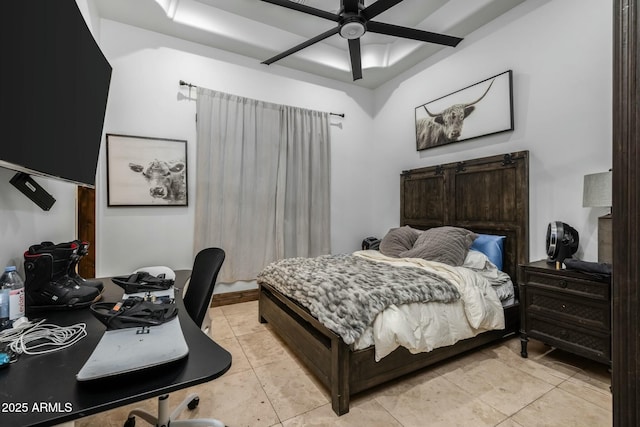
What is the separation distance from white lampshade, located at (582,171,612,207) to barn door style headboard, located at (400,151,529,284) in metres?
0.60

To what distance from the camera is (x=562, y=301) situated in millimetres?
2127

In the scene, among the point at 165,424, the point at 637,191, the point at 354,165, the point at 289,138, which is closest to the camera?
the point at 637,191

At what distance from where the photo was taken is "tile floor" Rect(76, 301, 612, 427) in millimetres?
1643

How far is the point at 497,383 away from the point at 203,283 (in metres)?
2.07

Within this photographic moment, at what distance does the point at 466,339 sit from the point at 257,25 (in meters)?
3.98

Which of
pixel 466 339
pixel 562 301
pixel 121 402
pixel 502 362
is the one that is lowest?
pixel 502 362

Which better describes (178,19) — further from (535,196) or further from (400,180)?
(535,196)

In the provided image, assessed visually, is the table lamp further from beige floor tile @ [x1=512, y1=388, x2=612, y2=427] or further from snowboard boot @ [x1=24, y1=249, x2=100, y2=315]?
snowboard boot @ [x1=24, y1=249, x2=100, y2=315]

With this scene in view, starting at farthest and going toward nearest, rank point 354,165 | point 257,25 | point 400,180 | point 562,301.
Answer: point 354,165
point 400,180
point 257,25
point 562,301

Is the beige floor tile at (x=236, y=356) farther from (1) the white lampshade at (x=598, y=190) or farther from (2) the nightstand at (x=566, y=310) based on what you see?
(1) the white lampshade at (x=598, y=190)

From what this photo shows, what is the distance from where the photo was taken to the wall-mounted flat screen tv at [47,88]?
874mm

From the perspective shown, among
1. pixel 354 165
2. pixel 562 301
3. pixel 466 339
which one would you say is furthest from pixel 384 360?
pixel 354 165

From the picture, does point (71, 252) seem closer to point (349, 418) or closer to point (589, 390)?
point (349, 418)

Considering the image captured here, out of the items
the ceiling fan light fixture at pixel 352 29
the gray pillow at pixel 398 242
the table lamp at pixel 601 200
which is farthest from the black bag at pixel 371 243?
the ceiling fan light fixture at pixel 352 29
